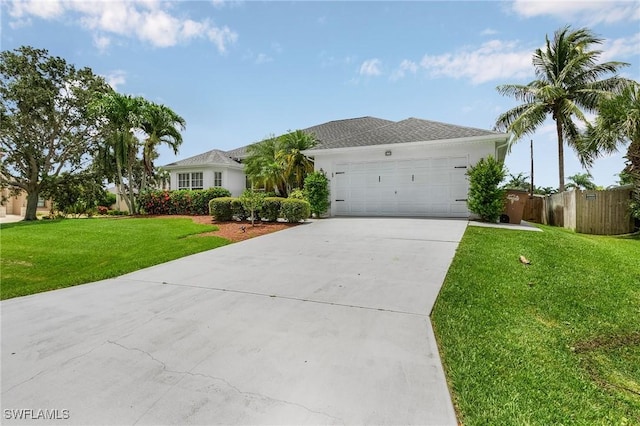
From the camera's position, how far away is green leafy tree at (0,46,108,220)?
1519cm

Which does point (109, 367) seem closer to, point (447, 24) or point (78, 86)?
point (447, 24)

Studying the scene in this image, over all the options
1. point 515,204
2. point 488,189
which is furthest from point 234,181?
point 515,204

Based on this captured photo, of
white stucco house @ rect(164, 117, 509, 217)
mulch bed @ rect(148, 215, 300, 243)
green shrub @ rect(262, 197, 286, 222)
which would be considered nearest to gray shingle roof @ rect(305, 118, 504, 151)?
white stucco house @ rect(164, 117, 509, 217)

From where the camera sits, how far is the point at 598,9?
9367 mm

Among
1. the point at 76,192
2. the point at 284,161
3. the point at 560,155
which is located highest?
the point at 560,155

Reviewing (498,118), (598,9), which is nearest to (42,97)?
(598,9)

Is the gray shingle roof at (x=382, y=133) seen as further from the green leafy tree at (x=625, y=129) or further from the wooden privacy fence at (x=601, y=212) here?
the wooden privacy fence at (x=601, y=212)

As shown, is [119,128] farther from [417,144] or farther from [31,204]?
[417,144]

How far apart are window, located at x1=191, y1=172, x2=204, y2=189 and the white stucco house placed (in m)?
9.36

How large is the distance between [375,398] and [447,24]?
10.4 m

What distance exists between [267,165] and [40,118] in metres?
13.1

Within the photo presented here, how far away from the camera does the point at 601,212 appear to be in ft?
37.1

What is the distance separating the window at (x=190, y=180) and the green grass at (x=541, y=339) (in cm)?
1758

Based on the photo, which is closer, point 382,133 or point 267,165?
point 382,133
